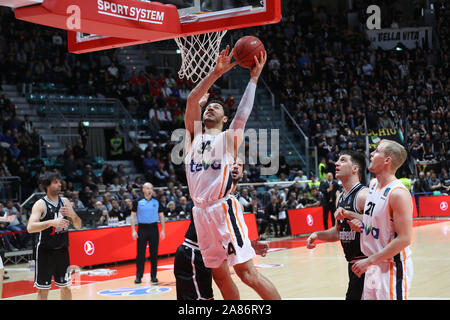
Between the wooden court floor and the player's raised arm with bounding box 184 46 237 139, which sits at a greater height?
the player's raised arm with bounding box 184 46 237 139

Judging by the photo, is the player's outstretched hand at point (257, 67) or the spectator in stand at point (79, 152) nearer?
the player's outstretched hand at point (257, 67)

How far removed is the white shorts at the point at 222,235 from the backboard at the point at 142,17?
7.98 ft

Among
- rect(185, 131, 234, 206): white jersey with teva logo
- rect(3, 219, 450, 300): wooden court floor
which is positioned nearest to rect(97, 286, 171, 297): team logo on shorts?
rect(3, 219, 450, 300): wooden court floor

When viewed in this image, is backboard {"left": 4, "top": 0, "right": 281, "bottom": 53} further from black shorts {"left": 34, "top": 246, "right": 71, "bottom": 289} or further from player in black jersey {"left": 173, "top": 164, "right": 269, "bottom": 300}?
black shorts {"left": 34, "top": 246, "right": 71, "bottom": 289}

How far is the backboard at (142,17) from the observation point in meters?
6.11

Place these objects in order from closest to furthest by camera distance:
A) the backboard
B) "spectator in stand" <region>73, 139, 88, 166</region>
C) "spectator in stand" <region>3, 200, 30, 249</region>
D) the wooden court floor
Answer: the backboard
the wooden court floor
"spectator in stand" <region>3, 200, 30, 249</region>
"spectator in stand" <region>73, 139, 88, 166</region>

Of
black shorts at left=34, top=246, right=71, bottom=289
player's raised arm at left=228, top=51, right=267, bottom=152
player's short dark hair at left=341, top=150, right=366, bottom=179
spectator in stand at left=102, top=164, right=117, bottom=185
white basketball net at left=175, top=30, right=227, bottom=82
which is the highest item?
white basketball net at left=175, top=30, right=227, bottom=82

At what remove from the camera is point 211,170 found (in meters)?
5.13

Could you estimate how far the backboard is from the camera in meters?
6.11

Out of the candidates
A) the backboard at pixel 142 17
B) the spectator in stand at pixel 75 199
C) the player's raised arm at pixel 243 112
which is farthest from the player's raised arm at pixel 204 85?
the spectator in stand at pixel 75 199

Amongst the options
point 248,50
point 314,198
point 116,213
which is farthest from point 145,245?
point 314,198

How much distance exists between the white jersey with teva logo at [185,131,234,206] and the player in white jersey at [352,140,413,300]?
116 centimetres

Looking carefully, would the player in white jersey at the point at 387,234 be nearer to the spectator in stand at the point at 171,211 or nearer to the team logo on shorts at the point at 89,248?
the team logo on shorts at the point at 89,248

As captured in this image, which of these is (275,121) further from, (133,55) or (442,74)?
(442,74)
